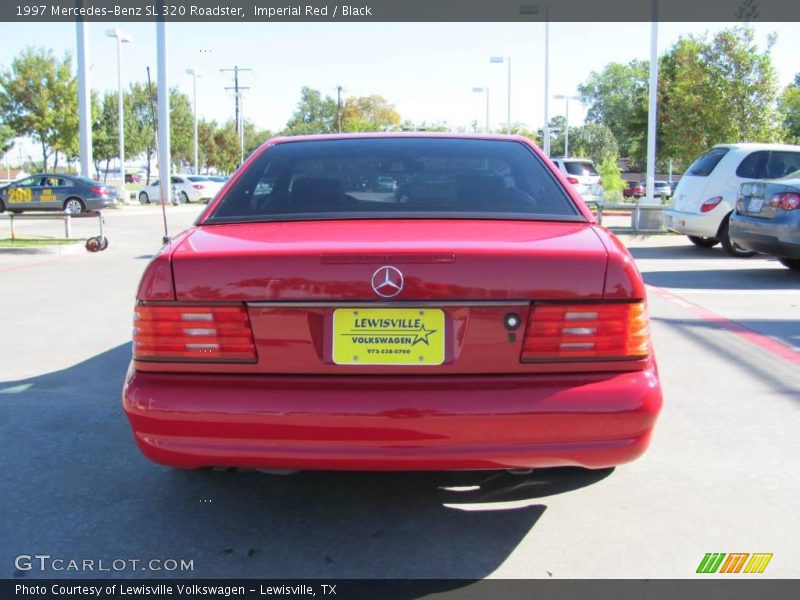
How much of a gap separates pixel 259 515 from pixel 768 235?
332 inches

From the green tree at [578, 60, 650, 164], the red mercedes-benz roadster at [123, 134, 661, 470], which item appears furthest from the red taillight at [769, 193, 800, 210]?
the green tree at [578, 60, 650, 164]

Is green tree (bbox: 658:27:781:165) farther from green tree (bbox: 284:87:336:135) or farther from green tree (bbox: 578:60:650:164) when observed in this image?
green tree (bbox: 284:87:336:135)

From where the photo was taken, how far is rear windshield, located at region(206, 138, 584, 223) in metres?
3.44

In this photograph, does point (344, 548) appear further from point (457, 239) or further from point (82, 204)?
point (82, 204)

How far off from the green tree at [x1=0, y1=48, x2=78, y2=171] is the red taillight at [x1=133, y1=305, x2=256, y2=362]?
135 ft

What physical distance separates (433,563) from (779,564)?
126 cm

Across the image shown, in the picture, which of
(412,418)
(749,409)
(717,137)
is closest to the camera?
(412,418)

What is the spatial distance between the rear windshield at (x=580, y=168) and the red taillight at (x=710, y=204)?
1091 cm

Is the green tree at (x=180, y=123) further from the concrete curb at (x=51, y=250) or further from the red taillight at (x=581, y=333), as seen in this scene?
the red taillight at (x=581, y=333)

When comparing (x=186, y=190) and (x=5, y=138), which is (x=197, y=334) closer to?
(x=186, y=190)

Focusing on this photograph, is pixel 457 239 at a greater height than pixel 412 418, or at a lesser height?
greater

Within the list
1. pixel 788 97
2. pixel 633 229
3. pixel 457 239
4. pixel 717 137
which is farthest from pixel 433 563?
pixel 788 97

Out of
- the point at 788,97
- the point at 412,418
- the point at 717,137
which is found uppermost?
the point at 788,97

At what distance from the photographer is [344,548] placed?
3.01m
